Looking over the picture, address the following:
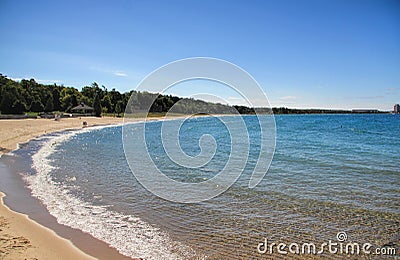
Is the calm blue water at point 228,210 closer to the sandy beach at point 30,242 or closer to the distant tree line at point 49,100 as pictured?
the sandy beach at point 30,242

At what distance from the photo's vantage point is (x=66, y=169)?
1438 cm

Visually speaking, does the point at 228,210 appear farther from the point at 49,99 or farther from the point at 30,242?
the point at 49,99

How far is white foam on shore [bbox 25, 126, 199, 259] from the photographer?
19.4ft

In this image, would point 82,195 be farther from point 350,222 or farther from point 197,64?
point 350,222

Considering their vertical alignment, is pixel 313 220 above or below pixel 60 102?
below

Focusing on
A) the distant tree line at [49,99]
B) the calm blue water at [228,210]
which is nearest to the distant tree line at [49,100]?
the distant tree line at [49,99]

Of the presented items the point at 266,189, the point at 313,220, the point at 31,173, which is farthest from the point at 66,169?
the point at 313,220

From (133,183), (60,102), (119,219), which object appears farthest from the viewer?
(60,102)

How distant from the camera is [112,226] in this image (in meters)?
7.11

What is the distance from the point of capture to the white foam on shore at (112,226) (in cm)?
590

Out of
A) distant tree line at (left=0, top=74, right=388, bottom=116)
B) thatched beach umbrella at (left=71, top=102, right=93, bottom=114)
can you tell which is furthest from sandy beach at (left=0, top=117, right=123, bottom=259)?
thatched beach umbrella at (left=71, top=102, right=93, bottom=114)

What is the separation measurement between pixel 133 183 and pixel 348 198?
810cm

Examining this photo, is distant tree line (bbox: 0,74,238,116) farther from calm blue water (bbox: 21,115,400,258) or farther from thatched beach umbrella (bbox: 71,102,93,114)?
calm blue water (bbox: 21,115,400,258)

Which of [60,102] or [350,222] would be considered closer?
[350,222]
